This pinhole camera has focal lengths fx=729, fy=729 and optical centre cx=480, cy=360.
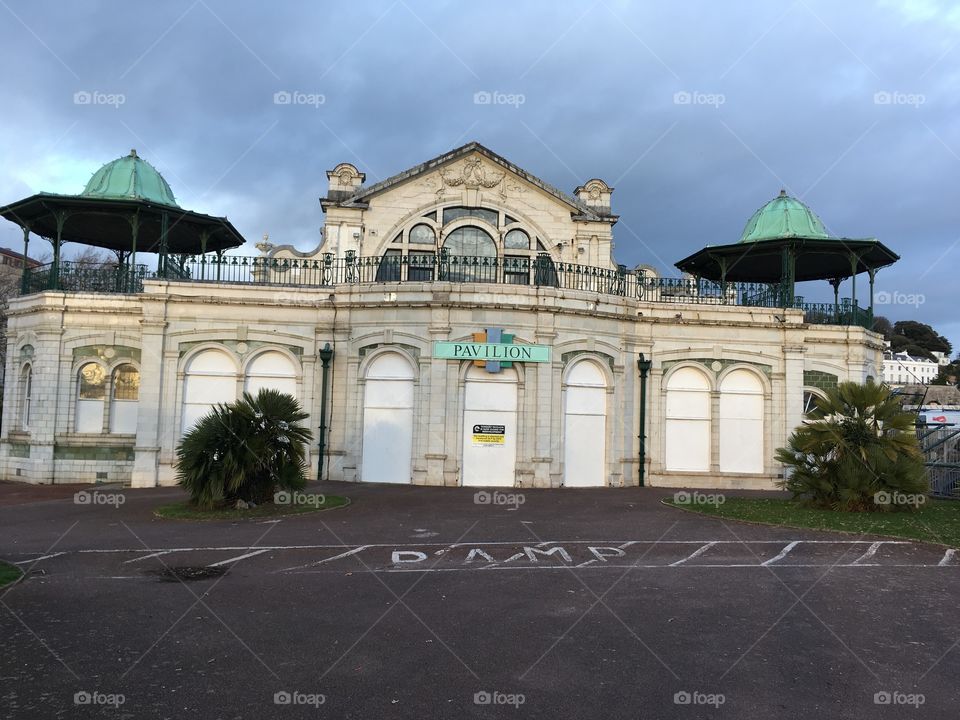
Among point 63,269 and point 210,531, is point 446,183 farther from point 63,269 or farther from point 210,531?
point 210,531

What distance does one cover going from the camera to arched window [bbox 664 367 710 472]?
24.1 metres

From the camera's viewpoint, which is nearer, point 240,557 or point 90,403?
point 240,557

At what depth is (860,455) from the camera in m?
16.6

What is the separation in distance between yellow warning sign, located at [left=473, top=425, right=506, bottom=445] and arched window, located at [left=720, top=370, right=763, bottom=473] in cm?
784

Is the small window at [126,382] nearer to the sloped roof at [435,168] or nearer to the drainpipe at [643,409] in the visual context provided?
the sloped roof at [435,168]

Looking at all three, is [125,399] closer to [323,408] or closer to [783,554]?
[323,408]

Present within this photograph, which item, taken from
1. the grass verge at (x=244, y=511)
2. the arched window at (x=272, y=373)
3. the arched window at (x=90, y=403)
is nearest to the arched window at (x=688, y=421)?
the grass verge at (x=244, y=511)

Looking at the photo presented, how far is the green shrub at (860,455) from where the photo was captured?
1648 centimetres

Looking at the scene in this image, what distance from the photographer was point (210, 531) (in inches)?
549

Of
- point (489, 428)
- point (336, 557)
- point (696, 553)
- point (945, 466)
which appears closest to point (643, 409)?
point (489, 428)

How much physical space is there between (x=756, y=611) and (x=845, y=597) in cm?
155

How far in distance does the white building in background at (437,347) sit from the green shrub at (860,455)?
21.5 feet

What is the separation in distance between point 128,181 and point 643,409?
19817mm

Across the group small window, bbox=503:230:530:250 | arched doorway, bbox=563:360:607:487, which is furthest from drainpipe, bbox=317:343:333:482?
small window, bbox=503:230:530:250
